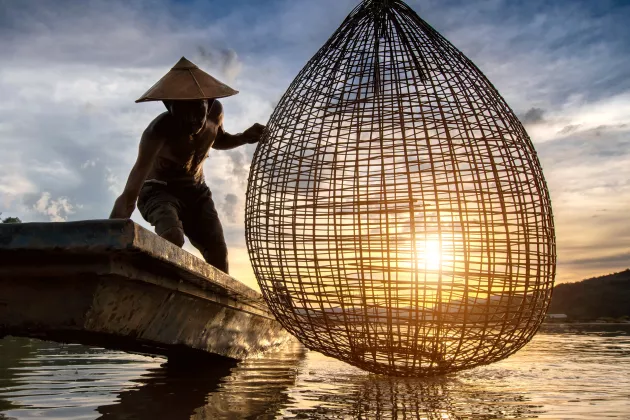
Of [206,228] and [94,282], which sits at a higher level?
[206,228]

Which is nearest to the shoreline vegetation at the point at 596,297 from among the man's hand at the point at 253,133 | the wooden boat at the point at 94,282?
the man's hand at the point at 253,133

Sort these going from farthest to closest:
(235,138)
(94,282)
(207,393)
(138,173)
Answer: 1. (235,138)
2. (138,173)
3. (207,393)
4. (94,282)

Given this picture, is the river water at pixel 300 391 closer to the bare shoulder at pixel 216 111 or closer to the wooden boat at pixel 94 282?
the wooden boat at pixel 94 282

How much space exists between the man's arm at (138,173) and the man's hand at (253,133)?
1018 millimetres

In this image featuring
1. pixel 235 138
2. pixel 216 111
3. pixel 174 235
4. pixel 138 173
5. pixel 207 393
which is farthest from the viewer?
pixel 235 138

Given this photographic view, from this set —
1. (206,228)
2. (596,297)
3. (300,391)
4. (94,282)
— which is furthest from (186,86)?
(596,297)

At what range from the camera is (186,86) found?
398 cm

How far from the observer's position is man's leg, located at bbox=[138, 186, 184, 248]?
4449 millimetres

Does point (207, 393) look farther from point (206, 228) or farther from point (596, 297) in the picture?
point (596, 297)

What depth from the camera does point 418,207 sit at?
315 cm

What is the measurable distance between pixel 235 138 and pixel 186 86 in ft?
3.85

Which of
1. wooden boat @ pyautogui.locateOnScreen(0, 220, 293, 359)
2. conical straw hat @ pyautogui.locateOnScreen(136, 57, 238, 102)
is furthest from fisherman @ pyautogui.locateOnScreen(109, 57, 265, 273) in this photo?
wooden boat @ pyautogui.locateOnScreen(0, 220, 293, 359)

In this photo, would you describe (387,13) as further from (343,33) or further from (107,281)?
(107,281)

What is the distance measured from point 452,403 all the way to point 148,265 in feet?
4.73
